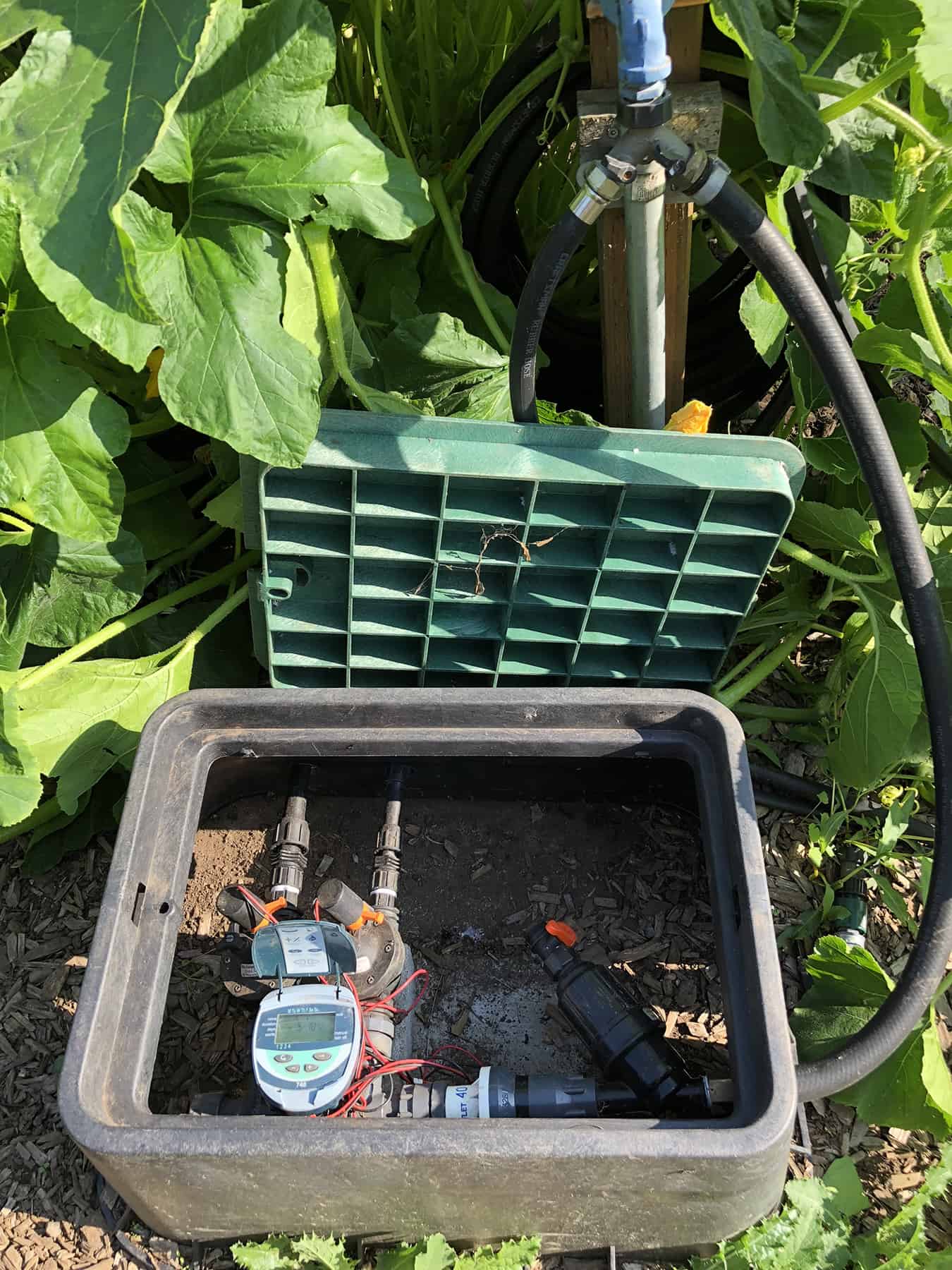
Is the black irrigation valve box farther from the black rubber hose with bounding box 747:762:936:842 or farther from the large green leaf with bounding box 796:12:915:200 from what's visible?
the large green leaf with bounding box 796:12:915:200

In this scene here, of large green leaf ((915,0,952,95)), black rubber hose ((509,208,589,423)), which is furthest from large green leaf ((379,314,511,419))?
large green leaf ((915,0,952,95))

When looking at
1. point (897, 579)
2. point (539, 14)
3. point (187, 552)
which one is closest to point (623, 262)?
point (539, 14)

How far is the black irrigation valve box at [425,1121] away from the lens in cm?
127

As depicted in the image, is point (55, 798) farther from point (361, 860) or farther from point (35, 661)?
point (361, 860)

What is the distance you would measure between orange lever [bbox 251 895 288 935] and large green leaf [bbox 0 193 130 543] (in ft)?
1.95

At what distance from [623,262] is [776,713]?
2.91 feet

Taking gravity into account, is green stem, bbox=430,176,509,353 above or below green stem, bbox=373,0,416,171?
below

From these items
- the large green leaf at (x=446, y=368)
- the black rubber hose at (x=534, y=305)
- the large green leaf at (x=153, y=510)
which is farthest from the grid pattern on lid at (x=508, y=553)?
the large green leaf at (x=153, y=510)

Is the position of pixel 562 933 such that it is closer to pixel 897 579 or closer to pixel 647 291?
pixel 897 579

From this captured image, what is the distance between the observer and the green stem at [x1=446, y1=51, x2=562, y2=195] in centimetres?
169

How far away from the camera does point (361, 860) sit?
191 cm

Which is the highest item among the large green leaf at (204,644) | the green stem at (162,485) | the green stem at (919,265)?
the green stem at (919,265)

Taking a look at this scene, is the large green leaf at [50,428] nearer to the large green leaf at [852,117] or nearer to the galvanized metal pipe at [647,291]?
the galvanized metal pipe at [647,291]

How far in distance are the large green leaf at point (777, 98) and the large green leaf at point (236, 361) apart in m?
0.63
